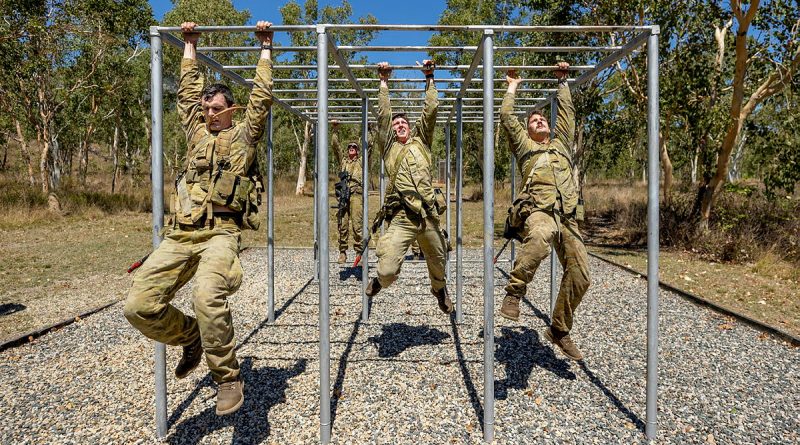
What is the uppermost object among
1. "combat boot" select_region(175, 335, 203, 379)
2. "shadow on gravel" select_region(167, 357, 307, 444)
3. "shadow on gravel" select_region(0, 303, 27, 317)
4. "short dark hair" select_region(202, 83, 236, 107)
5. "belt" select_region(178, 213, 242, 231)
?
"short dark hair" select_region(202, 83, 236, 107)

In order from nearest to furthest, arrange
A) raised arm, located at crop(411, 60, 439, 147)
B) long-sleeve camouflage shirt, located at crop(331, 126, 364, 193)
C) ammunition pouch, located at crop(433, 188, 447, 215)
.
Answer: raised arm, located at crop(411, 60, 439, 147)
ammunition pouch, located at crop(433, 188, 447, 215)
long-sleeve camouflage shirt, located at crop(331, 126, 364, 193)

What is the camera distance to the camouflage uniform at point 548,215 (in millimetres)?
3822

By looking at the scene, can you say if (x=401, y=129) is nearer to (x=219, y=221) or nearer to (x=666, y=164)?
(x=219, y=221)

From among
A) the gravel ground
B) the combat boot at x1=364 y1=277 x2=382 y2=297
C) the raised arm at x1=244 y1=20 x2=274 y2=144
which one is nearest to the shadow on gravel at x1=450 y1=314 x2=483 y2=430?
the gravel ground

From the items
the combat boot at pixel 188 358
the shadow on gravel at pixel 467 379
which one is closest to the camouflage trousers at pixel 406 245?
the shadow on gravel at pixel 467 379

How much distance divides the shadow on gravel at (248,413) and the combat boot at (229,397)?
1.45 ft

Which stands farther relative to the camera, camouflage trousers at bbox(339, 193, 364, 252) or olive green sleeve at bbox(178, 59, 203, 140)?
camouflage trousers at bbox(339, 193, 364, 252)

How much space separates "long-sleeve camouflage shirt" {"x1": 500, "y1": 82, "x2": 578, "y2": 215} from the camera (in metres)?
4.02

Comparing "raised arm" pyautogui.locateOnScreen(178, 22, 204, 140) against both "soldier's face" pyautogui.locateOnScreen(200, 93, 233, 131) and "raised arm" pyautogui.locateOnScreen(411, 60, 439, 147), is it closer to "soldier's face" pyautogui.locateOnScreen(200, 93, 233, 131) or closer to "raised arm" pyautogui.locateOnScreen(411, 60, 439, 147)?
"soldier's face" pyautogui.locateOnScreen(200, 93, 233, 131)

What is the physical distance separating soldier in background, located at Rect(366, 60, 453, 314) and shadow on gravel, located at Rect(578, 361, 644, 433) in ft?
4.34

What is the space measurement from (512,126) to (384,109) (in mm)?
1175

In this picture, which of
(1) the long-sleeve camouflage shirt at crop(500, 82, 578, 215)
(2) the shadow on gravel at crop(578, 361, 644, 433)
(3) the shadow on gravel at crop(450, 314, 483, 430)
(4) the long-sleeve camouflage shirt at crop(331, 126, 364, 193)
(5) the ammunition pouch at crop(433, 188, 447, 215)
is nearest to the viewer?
(2) the shadow on gravel at crop(578, 361, 644, 433)

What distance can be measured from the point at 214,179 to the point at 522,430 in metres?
2.57

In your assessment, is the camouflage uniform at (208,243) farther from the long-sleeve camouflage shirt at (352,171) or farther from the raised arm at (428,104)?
the long-sleeve camouflage shirt at (352,171)
